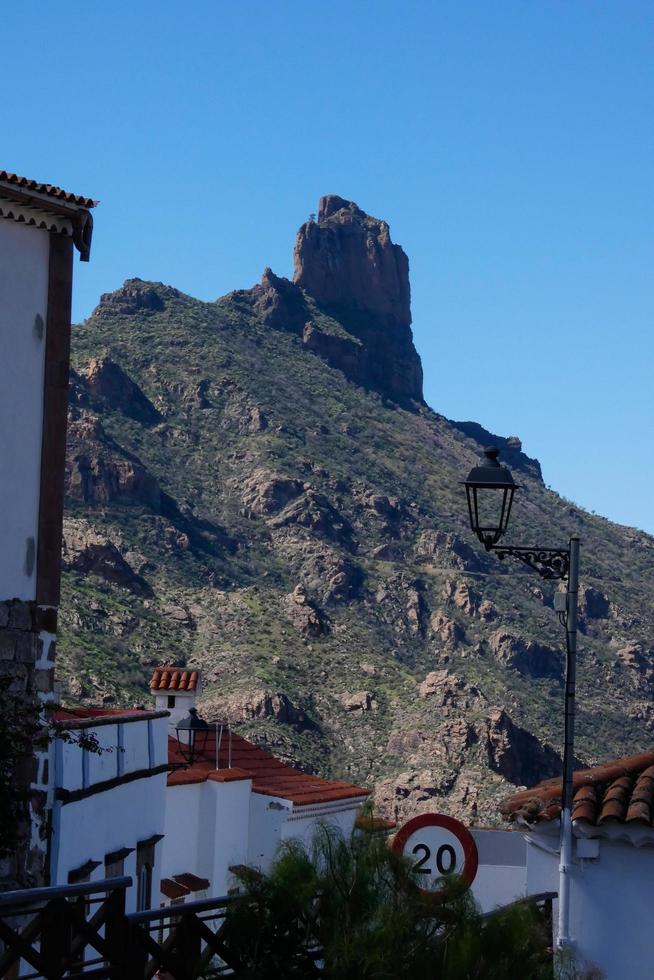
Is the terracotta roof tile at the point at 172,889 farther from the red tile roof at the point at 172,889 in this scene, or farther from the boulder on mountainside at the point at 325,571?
the boulder on mountainside at the point at 325,571

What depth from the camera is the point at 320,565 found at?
100562 mm

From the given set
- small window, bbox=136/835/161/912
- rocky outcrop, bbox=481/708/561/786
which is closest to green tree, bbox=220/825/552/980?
small window, bbox=136/835/161/912

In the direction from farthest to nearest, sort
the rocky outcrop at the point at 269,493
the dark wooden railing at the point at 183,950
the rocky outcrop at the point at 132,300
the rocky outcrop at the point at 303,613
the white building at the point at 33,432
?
the rocky outcrop at the point at 132,300 → the rocky outcrop at the point at 269,493 → the rocky outcrop at the point at 303,613 → the white building at the point at 33,432 → the dark wooden railing at the point at 183,950

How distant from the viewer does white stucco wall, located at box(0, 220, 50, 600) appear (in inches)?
662

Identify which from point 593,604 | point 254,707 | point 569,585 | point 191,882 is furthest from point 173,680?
point 593,604

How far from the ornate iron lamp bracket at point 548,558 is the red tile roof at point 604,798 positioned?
1.92m

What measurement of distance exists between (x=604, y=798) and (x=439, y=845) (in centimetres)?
236

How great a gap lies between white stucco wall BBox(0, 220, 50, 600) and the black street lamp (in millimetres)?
7817

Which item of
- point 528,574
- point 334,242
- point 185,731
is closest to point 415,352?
point 334,242

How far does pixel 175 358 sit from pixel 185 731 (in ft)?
322

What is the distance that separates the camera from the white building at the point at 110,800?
1703cm

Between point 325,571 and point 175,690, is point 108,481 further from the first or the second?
point 175,690

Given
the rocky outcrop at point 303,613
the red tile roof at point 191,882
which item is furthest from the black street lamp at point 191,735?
the rocky outcrop at point 303,613

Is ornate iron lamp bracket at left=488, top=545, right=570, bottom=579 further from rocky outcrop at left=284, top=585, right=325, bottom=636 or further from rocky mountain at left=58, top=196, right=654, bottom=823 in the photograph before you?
rocky outcrop at left=284, top=585, right=325, bottom=636
